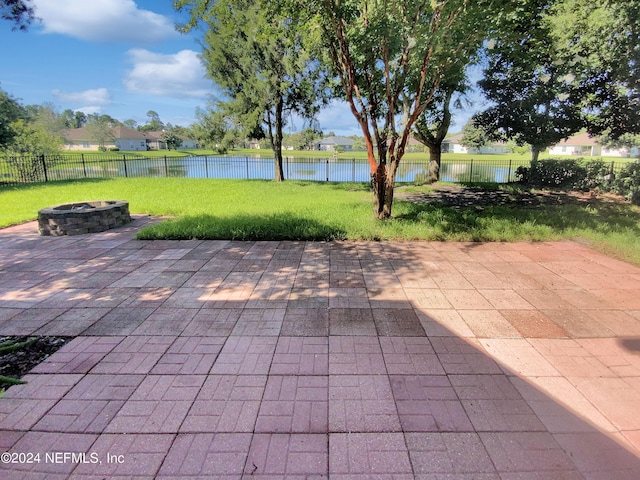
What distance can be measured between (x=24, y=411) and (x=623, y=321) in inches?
189

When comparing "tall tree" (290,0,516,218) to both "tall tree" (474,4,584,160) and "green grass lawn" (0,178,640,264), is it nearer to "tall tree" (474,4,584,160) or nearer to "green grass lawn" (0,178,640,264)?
"green grass lawn" (0,178,640,264)

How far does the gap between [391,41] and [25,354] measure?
6.49 metres

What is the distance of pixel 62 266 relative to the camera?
504 cm

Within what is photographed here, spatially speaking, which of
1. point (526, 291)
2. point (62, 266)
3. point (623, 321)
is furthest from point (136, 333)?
point (623, 321)

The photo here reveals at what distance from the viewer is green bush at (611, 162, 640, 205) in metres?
11.1

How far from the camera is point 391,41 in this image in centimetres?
626

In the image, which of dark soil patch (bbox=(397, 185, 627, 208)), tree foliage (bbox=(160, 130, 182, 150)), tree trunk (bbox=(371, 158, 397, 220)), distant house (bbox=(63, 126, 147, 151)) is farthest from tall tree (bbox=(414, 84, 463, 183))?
distant house (bbox=(63, 126, 147, 151))

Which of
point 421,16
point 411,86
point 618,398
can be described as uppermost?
point 421,16

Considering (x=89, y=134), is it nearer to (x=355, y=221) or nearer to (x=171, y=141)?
(x=171, y=141)

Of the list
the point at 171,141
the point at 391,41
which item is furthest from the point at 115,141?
the point at 391,41

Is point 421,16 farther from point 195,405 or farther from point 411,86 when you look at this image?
point 195,405

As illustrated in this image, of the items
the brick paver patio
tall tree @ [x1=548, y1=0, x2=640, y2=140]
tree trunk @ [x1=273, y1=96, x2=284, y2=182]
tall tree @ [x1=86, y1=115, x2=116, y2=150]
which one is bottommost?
the brick paver patio

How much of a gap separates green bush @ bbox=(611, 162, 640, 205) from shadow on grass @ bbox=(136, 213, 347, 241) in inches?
399

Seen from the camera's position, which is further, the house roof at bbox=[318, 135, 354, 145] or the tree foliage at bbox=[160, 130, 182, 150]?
the house roof at bbox=[318, 135, 354, 145]
